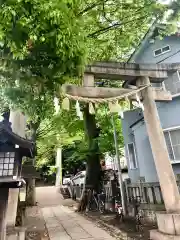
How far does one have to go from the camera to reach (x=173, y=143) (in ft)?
33.8

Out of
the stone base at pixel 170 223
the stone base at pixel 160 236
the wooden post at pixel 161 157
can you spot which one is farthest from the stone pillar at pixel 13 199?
the wooden post at pixel 161 157

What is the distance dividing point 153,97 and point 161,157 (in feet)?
7.99

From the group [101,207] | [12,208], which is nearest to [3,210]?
[12,208]

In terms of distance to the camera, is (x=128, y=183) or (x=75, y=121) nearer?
(x=128, y=183)

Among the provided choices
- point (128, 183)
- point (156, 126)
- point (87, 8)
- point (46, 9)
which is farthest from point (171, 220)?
point (87, 8)

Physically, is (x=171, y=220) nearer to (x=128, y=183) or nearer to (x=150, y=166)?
(x=150, y=166)

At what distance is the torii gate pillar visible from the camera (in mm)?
6365

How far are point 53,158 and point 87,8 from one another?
32244 mm

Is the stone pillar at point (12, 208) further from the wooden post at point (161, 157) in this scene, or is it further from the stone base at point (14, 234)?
the wooden post at point (161, 157)

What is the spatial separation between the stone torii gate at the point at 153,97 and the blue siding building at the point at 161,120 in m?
1.60

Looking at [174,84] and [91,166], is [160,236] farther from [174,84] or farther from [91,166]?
[91,166]

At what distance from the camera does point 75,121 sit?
16625mm

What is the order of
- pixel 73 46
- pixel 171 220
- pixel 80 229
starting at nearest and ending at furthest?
1. pixel 73 46
2. pixel 171 220
3. pixel 80 229

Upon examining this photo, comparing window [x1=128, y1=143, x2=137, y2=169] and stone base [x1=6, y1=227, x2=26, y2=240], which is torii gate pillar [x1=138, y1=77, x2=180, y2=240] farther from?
window [x1=128, y1=143, x2=137, y2=169]
